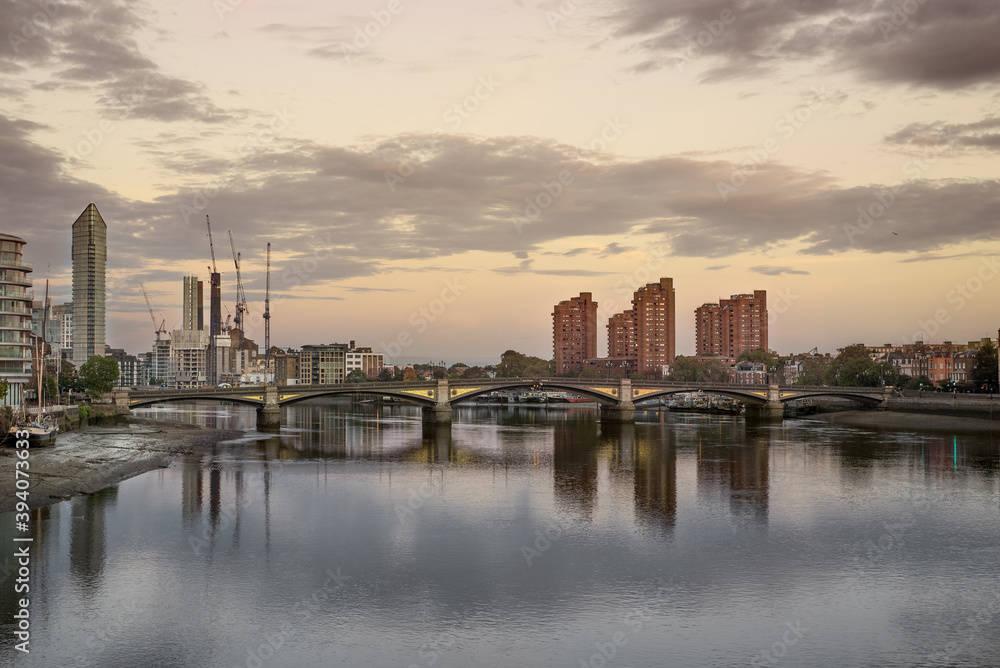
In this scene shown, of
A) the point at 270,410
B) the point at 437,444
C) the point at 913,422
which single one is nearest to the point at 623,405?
the point at 913,422

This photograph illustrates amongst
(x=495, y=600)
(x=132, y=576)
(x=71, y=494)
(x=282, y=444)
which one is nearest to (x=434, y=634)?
(x=495, y=600)

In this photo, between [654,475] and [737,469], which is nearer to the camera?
[654,475]

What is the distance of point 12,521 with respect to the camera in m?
39.7

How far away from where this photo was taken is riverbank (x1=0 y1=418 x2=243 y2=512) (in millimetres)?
47250

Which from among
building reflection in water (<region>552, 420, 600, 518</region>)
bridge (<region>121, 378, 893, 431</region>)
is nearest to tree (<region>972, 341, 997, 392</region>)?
bridge (<region>121, 378, 893, 431</region>)

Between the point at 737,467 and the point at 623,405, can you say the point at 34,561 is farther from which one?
the point at 623,405

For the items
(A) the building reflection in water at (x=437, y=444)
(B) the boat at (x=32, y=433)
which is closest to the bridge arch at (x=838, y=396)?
(A) the building reflection in water at (x=437, y=444)

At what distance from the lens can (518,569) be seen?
33.2 meters

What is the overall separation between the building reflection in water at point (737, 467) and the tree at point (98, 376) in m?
83.8

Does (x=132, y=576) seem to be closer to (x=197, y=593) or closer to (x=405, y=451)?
(x=197, y=593)

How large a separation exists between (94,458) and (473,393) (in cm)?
6559

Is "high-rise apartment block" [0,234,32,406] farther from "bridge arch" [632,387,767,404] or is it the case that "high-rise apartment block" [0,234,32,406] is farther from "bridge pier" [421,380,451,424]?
"bridge arch" [632,387,767,404]

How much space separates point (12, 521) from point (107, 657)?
2074 centimetres

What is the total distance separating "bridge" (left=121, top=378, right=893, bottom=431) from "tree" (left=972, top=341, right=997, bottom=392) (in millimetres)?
18418
